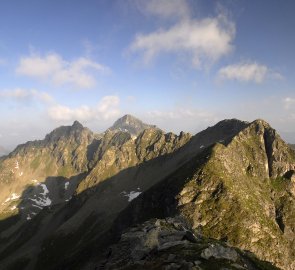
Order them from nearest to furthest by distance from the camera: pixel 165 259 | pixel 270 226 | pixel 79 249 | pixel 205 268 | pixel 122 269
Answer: pixel 205 268 → pixel 165 259 → pixel 122 269 → pixel 270 226 → pixel 79 249

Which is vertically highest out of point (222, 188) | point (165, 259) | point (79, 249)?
point (222, 188)

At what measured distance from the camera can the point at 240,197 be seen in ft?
458

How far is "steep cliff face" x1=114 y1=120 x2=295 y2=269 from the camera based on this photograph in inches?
4943

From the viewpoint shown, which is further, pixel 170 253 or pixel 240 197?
pixel 240 197

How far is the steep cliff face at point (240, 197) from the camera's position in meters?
126

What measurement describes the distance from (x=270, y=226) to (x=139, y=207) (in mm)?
67636

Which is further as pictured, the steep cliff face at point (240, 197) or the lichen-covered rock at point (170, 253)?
the steep cliff face at point (240, 197)

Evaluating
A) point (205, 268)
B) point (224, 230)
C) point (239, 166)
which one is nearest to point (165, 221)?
point (205, 268)

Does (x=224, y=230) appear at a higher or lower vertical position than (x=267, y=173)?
lower

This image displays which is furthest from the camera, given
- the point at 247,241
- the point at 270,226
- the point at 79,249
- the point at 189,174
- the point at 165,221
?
the point at 79,249

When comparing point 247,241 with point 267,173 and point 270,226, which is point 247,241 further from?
point 267,173

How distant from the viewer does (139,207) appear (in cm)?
17550

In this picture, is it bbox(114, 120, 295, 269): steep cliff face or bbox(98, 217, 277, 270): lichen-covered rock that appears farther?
bbox(114, 120, 295, 269): steep cliff face

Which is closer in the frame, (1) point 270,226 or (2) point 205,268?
(2) point 205,268
